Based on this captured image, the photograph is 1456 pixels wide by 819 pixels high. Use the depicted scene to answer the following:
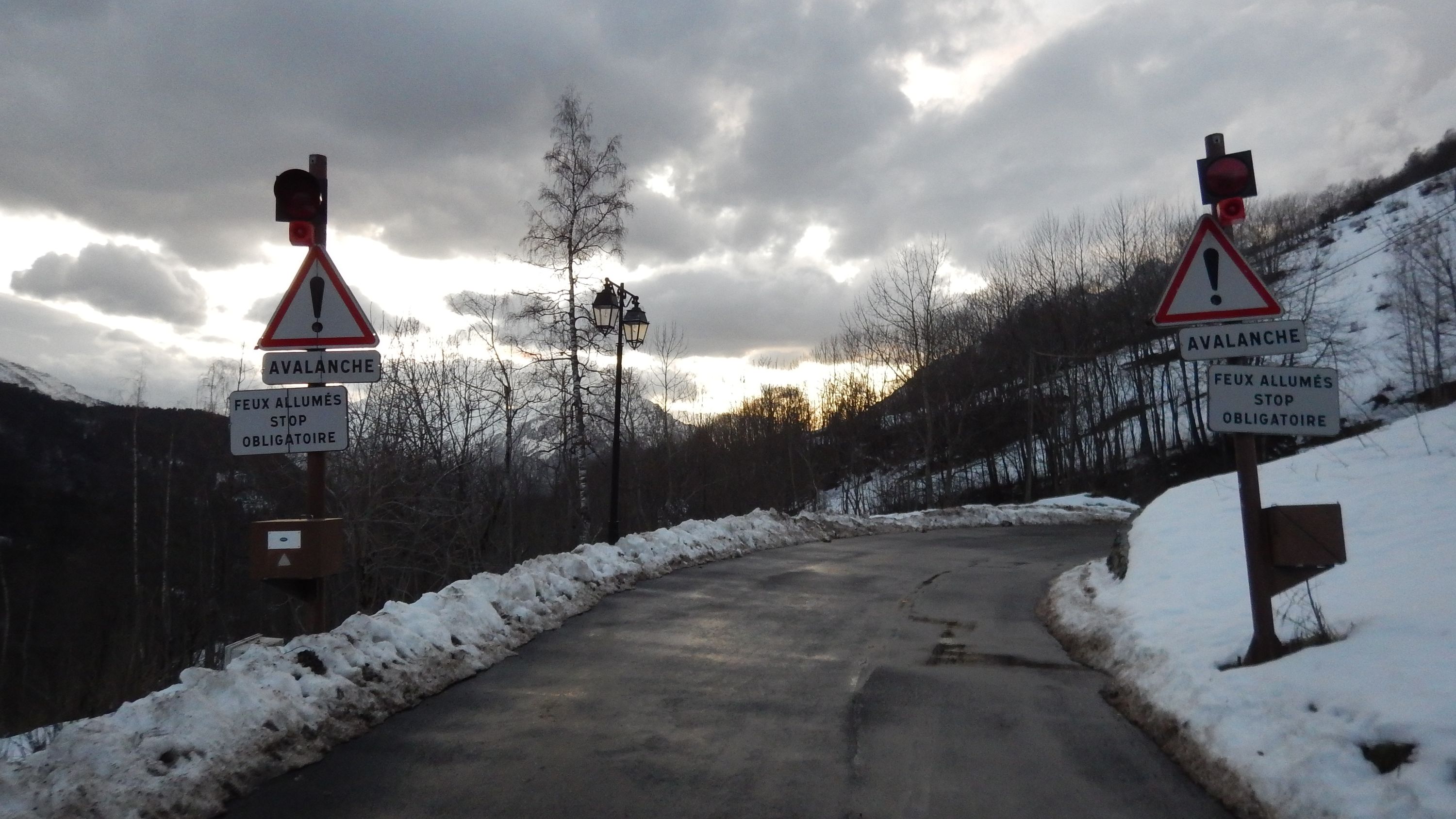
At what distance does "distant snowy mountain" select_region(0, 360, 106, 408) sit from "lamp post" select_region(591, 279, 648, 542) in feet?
129

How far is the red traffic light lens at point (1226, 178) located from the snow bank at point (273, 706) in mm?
6235

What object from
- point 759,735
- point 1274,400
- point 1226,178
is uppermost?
point 1226,178

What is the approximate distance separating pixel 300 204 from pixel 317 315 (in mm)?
796

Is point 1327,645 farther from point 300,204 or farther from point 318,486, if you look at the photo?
point 300,204

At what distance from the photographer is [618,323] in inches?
634

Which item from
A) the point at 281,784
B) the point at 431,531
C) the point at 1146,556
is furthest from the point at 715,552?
the point at 431,531

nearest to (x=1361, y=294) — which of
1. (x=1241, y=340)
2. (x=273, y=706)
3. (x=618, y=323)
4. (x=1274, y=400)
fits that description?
(x=618, y=323)

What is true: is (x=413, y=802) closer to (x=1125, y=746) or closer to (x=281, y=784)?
(x=281, y=784)

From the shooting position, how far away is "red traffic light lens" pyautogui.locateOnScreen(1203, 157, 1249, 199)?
586cm

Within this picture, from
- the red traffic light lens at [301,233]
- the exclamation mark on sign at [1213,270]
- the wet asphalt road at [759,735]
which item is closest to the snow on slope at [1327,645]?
the wet asphalt road at [759,735]

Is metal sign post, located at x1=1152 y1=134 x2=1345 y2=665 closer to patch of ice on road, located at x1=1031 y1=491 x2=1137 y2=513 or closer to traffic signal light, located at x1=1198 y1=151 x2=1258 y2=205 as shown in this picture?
traffic signal light, located at x1=1198 y1=151 x2=1258 y2=205

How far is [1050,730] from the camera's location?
5555 mm

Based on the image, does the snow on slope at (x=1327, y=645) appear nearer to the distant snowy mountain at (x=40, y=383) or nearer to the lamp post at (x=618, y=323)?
the lamp post at (x=618, y=323)

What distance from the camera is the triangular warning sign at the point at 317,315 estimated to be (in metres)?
6.05
